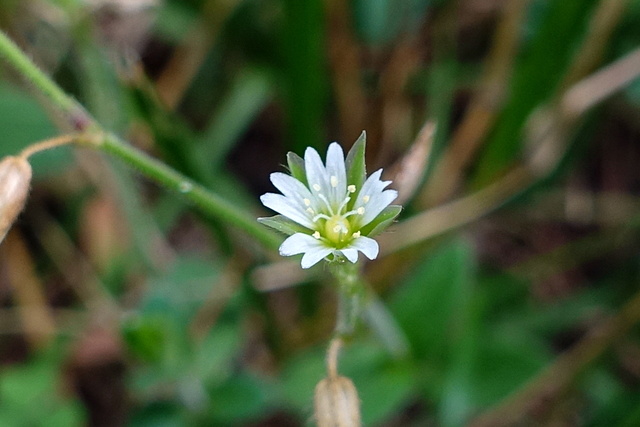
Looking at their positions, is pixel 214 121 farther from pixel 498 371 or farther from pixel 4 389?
pixel 498 371

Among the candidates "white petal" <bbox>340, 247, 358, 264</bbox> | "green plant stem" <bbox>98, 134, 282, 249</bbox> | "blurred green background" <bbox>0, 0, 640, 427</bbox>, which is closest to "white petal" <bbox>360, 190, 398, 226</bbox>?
"white petal" <bbox>340, 247, 358, 264</bbox>

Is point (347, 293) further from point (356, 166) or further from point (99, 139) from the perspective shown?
point (99, 139)

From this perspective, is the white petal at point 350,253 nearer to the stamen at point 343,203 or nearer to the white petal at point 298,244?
the white petal at point 298,244

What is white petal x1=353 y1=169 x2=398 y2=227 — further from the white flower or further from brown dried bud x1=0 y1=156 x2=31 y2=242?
brown dried bud x1=0 y1=156 x2=31 y2=242

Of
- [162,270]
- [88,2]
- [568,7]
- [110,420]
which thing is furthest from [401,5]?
[110,420]

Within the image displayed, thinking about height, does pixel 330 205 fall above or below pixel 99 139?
below

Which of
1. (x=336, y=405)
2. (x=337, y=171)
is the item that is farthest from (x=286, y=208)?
(x=336, y=405)

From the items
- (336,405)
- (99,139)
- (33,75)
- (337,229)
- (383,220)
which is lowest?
(336,405)
